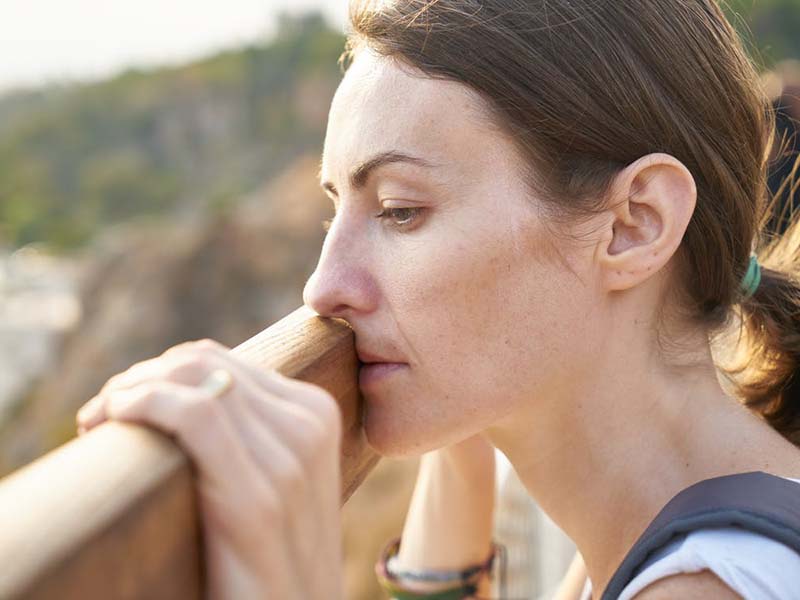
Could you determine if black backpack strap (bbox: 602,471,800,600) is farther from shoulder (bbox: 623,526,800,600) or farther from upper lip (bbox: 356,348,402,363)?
upper lip (bbox: 356,348,402,363)

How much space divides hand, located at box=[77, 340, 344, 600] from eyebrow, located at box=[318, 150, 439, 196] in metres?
0.55

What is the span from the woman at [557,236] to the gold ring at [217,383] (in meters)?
0.52

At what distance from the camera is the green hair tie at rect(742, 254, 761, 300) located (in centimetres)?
153

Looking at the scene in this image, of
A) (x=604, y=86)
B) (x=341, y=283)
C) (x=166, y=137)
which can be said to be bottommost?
(x=166, y=137)

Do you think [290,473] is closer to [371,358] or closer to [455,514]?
[371,358]

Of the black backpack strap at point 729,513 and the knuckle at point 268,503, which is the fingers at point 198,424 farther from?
the black backpack strap at point 729,513

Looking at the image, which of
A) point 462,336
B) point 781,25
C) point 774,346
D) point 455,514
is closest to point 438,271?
point 462,336

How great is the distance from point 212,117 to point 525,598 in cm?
3502

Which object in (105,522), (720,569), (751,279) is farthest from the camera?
(751,279)

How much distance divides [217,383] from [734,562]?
0.68m

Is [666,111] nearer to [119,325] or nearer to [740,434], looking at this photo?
[740,434]

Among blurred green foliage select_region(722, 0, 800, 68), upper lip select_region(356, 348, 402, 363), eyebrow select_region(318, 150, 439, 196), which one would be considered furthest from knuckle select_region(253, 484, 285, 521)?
blurred green foliage select_region(722, 0, 800, 68)

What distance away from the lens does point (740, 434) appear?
54.2 inches

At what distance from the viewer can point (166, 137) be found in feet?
124
